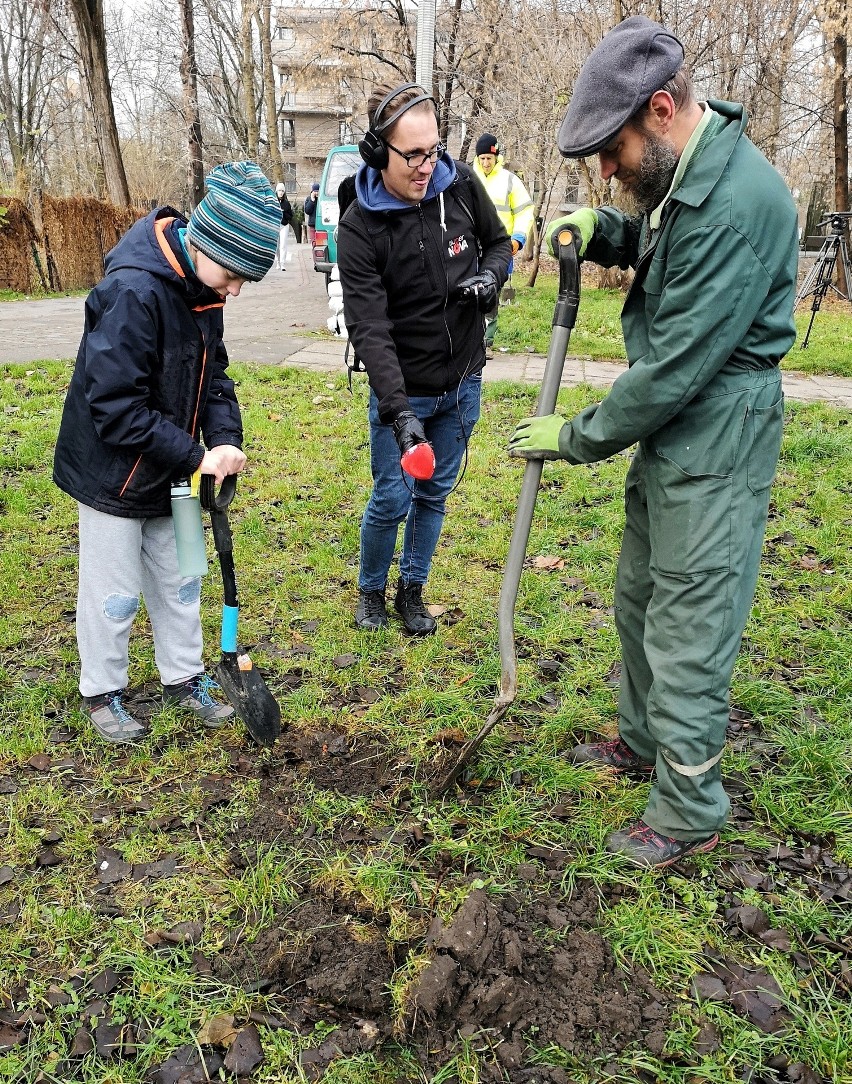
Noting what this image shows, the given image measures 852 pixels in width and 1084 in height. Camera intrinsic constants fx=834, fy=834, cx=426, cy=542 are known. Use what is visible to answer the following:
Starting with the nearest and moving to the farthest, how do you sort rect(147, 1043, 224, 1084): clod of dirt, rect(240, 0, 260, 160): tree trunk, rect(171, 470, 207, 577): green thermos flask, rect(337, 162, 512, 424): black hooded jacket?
rect(147, 1043, 224, 1084): clod of dirt
rect(171, 470, 207, 577): green thermos flask
rect(337, 162, 512, 424): black hooded jacket
rect(240, 0, 260, 160): tree trunk

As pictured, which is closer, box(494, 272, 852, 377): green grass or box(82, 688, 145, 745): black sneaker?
box(82, 688, 145, 745): black sneaker

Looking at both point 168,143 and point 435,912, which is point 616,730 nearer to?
point 435,912

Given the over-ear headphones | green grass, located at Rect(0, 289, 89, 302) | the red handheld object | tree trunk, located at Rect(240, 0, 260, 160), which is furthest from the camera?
tree trunk, located at Rect(240, 0, 260, 160)

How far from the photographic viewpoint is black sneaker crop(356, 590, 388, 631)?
3785mm

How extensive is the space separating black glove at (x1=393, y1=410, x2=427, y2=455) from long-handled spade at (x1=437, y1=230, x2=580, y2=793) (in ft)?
1.66

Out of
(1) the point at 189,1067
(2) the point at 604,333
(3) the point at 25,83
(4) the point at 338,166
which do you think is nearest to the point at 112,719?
(1) the point at 189,1067

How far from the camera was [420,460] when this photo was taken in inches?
117

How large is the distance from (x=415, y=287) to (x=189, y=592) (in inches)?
55.9

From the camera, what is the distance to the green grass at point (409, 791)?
2.05 m

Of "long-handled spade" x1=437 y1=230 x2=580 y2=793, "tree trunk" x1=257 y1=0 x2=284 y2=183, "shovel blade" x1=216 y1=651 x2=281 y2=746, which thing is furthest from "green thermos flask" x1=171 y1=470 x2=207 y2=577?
"tree trunk" x1=257 y1=0 x2=284 y2=183

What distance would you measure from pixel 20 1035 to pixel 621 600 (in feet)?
6.68

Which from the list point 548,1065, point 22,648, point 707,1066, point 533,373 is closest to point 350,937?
point 548,1065

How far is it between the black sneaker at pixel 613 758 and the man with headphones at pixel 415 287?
1128mm

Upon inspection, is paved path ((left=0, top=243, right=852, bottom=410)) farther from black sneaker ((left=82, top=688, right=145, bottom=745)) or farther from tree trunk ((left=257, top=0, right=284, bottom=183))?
tree trunk ((left=257, top=0, right=284, bottom=183))
